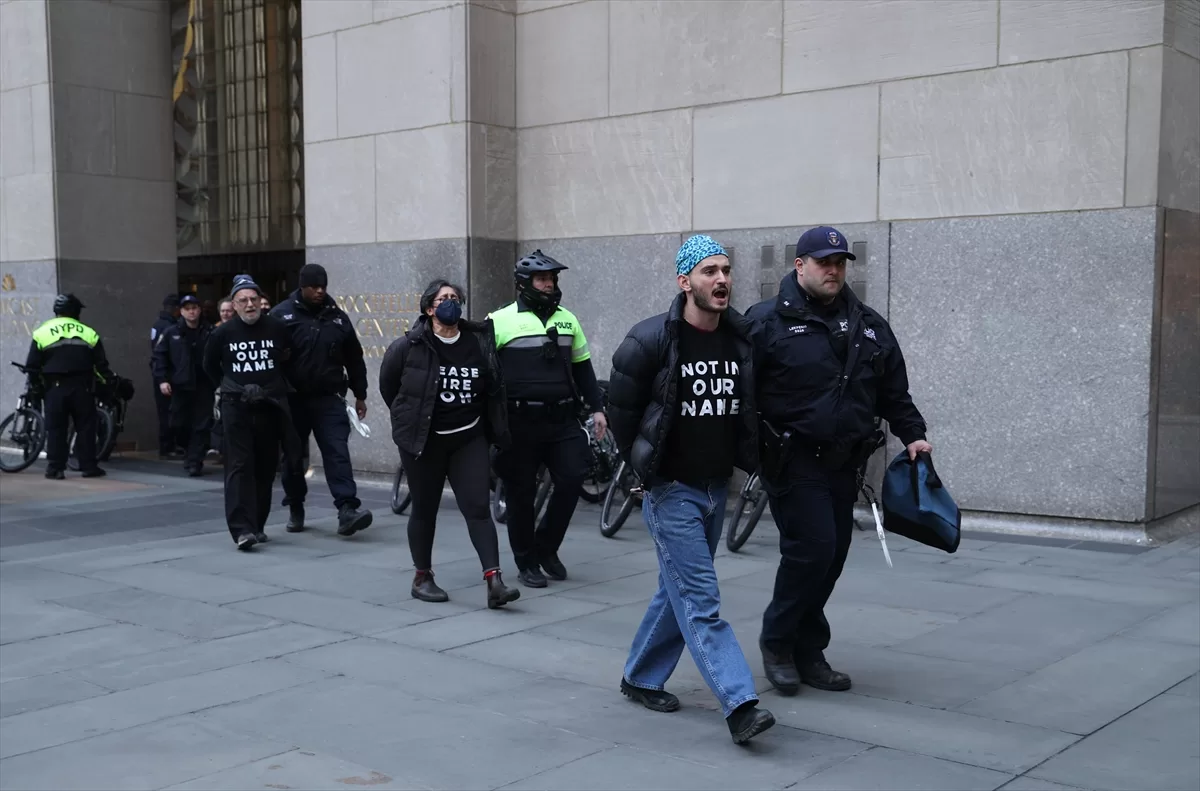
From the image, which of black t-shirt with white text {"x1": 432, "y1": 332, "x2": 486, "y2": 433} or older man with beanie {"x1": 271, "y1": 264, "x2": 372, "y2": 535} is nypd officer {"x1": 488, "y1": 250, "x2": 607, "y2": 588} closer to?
black t-shirt with white text {"x1": 432, "y1": 332, "x2": 486, "y2": 433}

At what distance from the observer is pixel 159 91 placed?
667 inches

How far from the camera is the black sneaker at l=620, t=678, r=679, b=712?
209 inches

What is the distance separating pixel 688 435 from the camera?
5.11 metres

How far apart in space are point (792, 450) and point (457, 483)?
2.66 meters

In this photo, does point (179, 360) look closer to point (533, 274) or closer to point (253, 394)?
point (253, 394)

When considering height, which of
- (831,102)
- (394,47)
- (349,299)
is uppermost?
(394,47)

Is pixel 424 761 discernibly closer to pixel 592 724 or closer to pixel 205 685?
pixel 592 724

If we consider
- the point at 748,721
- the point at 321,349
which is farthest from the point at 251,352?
the point at 748,721

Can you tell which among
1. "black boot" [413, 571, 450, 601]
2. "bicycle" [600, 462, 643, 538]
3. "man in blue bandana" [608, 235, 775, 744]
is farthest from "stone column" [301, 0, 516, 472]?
"man in blue bandana" [608, 235, 775, 744]

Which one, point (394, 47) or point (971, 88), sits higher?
point (394, 47)

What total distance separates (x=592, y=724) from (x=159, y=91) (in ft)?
46.6

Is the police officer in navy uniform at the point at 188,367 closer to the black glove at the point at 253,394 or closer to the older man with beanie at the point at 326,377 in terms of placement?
the older man with beanie at the point at 326,377

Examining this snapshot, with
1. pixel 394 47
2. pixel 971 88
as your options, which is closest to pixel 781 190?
pixel 971 88

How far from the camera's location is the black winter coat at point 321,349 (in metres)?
9.63
